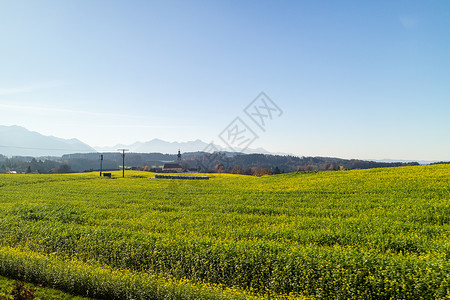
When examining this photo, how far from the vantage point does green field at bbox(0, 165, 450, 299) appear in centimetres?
1036

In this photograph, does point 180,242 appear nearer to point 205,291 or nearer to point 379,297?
point 205,291

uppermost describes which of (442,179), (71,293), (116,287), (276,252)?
(442,179)

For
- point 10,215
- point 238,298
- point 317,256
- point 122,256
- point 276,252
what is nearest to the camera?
point 238,298

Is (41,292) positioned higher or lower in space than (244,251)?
lower

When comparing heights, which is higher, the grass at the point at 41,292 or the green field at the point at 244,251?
the green field at the point at 244,251

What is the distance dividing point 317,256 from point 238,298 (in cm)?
428

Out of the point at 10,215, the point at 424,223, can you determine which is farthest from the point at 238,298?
the point at 10,215

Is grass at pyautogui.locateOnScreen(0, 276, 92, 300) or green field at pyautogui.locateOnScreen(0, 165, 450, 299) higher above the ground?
green field at pyautogui.locateOnScreen(0, 165, 450, 299)

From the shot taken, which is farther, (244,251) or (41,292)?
(244,251)

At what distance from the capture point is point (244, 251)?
508 inches

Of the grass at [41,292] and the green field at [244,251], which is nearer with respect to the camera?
the green field at [244,251]

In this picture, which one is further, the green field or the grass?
the grass

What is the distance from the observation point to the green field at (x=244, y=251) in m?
10.4

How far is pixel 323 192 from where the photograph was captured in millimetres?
33031
